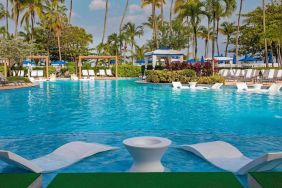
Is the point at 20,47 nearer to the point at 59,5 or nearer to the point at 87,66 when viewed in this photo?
the point at 87,66

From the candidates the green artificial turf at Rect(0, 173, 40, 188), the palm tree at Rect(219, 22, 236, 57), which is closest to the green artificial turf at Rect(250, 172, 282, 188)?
the green artificial turf at Rect(0, 173, 40, 188)

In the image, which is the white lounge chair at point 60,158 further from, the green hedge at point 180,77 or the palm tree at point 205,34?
the palm tree at point 205,34

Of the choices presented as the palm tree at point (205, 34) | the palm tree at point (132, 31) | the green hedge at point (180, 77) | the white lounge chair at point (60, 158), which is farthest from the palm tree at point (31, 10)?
the white lounge chair at point (60, 158)

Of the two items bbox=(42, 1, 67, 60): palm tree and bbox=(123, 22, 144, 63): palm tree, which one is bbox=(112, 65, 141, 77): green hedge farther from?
bbox=(123, 22, 144, 63): palm tree

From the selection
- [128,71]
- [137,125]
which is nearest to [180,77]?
[128,71]

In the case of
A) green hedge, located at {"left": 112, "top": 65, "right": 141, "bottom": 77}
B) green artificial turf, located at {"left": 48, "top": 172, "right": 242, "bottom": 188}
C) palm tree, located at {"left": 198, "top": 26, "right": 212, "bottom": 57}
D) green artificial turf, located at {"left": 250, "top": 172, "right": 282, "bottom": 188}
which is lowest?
green artificial turf, located at {"left": 48, "top": 172, "right": 242, "bottom": 188}

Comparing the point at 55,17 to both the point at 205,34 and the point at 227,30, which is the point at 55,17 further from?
the point at 227,30

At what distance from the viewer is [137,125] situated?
10.5m

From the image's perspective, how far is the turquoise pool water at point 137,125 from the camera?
6831mm

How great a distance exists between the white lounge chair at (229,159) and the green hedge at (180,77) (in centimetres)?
1885

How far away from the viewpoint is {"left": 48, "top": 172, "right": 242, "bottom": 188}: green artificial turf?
12.4ft

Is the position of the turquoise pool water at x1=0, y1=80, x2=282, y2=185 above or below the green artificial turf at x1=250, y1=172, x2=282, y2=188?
below

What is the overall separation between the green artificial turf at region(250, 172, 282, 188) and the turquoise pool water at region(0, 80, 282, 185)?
2076 millimetres

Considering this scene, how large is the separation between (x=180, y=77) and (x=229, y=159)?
68.8 ft
